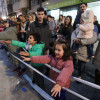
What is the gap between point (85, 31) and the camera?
2.21 meters

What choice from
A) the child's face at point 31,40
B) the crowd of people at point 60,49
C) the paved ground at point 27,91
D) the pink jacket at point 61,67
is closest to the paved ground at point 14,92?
the paved ground at point 27,91

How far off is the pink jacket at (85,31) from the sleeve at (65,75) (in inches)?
36.6

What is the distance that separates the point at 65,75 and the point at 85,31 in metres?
1.26

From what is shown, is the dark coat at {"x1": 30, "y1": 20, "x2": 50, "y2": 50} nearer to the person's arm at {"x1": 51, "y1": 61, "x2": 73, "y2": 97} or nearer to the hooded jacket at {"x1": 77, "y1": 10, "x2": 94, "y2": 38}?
the hooded jacket at {"x1": 77, "y1": 10, "x2": 94, "y2": 38}

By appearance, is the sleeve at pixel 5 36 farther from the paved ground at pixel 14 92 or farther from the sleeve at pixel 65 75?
the sleeve at pixel 65 75

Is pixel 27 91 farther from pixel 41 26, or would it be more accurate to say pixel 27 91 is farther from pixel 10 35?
pixel 10 35

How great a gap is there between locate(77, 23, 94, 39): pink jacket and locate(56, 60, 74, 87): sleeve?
0.93 metres

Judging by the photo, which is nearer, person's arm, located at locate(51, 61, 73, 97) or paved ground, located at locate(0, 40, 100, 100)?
person's arm, located at locate(51, 61, 73, 97)

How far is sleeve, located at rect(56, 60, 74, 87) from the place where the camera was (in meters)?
1.30

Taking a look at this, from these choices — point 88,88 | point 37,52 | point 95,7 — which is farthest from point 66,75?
point 95,7

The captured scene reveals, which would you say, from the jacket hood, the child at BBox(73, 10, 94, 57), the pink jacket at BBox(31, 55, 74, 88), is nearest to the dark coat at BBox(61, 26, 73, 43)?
the child at BBox(73, 10, 94, 57)

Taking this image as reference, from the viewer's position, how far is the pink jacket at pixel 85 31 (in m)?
2.15

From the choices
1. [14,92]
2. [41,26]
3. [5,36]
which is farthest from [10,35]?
[14,92]

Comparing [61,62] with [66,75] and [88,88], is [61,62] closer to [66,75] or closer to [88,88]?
[66,75]
